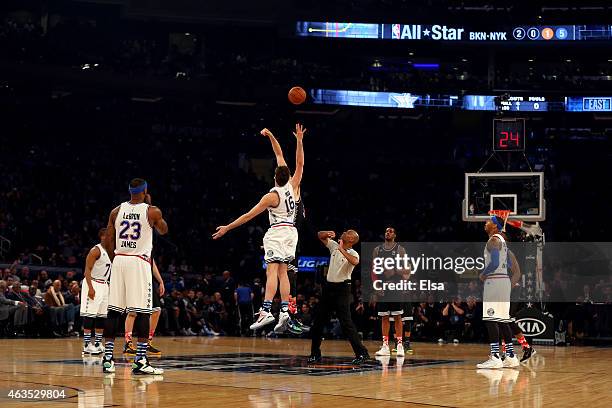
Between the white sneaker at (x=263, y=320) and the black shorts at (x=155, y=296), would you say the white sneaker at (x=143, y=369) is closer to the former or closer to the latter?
the white sneaker at (x=263, y=320)

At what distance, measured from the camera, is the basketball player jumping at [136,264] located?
11.5 m

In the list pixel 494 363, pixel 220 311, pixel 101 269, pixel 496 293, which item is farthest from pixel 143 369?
pixel 220 311

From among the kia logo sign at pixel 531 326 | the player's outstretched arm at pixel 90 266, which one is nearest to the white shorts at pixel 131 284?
the player's outstretched arm at pixel 90 266

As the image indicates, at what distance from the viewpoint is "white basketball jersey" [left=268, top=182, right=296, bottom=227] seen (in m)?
12.0

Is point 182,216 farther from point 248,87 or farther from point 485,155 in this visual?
point 485,155

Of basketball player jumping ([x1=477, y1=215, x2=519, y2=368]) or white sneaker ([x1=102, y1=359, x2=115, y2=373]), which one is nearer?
white sneaker ([x1=102, y1=359, x2=115, y2=373])

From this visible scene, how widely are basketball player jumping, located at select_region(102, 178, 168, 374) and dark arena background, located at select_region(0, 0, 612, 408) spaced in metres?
3.13

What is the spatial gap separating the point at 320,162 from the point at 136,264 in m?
30.3

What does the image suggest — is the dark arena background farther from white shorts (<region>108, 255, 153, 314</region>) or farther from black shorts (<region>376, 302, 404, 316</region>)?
white shorts (<region>108, 255, 153, 314</region>)

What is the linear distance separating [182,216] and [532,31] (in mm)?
17141

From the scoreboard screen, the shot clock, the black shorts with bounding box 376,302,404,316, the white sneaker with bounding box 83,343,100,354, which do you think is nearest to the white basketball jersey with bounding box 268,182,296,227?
the white sneaker with bounding box 83,343,100,354

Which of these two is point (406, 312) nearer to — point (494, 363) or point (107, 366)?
point (494, 363)

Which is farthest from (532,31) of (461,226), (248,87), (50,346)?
(50,346)

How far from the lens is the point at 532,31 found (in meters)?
39.8
